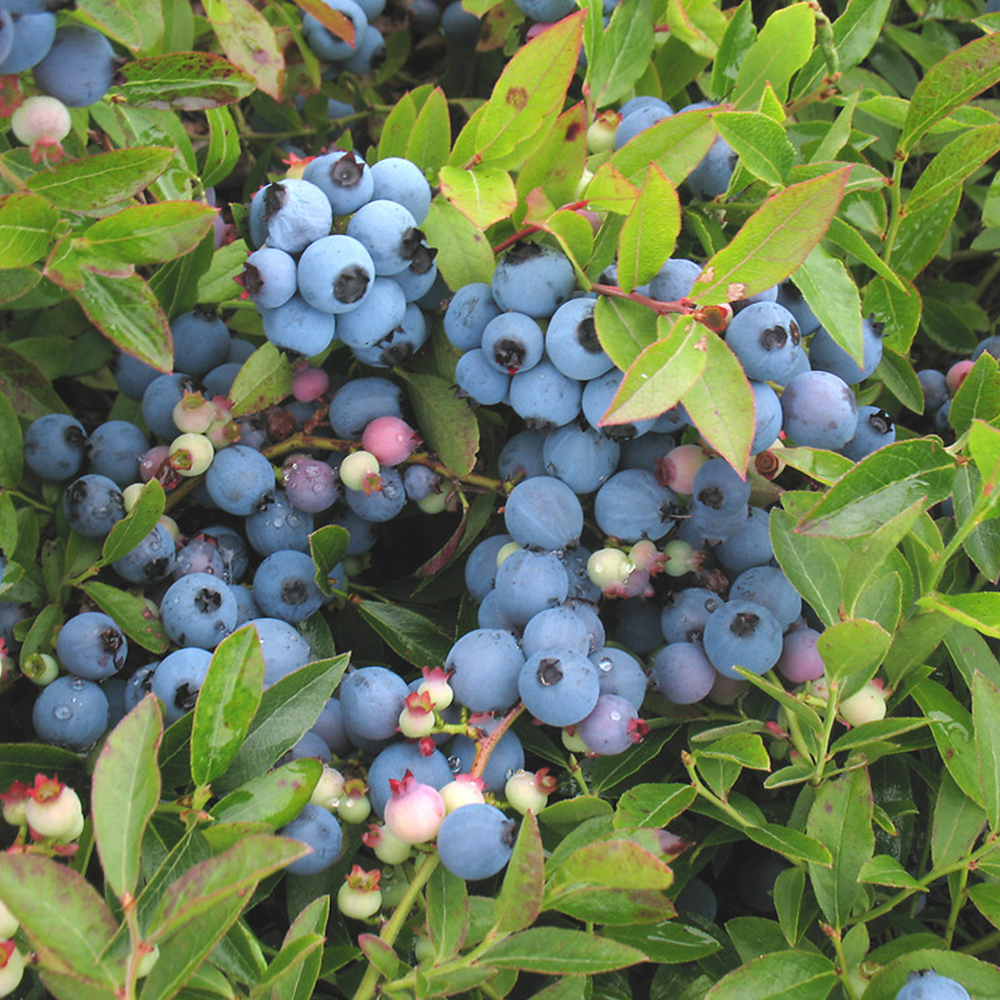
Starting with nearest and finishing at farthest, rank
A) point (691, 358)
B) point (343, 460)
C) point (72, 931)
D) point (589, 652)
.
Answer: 1. point (72, 931)
2. point (691, 358)
3. point (589, 652)
4. point (343, 460)

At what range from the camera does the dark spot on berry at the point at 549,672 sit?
96cm

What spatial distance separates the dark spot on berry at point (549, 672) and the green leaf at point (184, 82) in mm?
726

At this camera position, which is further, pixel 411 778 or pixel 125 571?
pixel 125 571

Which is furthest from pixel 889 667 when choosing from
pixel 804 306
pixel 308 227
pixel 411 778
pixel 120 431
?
pixel 120 431

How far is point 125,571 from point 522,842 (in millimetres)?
610

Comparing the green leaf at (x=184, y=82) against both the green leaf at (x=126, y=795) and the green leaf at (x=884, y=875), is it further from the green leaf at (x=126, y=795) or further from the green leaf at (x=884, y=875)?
the green leaf at (x=884, y=875)

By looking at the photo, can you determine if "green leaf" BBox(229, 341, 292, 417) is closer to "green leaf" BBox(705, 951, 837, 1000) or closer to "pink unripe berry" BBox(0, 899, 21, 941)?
"pink unripe berry" BBox(0, 899, 21, 941)

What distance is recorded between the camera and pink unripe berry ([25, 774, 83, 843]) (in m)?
0.87

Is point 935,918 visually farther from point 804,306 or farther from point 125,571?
point 125,571

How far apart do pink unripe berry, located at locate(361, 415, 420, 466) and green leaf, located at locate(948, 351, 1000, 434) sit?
2.05 ft

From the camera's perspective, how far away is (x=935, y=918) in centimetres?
113

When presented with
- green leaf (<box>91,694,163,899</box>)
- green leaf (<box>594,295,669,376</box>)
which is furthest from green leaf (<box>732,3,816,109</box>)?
green leaf (<box>91,694,163,899</box>)

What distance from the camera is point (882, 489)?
943 millimetres

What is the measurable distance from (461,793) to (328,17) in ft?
2.96
